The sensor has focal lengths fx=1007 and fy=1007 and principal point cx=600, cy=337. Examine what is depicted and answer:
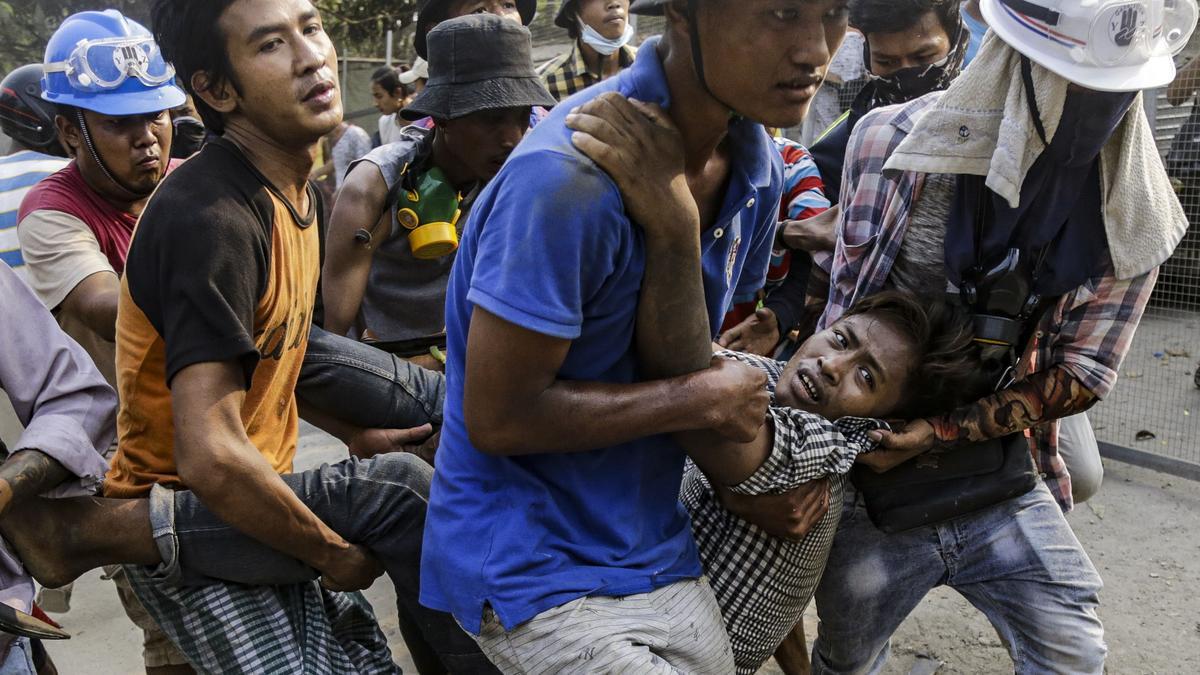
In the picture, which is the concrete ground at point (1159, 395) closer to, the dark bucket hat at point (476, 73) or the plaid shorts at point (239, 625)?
the dark bucket hat at point (476, 73)

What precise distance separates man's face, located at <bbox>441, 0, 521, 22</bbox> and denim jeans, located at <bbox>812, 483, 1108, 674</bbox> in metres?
2.24

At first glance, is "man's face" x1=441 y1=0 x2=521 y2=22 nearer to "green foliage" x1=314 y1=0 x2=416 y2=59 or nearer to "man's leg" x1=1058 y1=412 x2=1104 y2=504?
"man's leg" x1=1058 y1=412 x2=1104 y2=504

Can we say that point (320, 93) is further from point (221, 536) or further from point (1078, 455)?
point (1078, 455)

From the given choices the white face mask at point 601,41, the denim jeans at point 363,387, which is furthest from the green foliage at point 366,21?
the denim jeans at point 363,387

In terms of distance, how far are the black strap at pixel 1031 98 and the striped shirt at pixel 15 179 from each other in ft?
10.2

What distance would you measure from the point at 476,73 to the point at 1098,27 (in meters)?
1.71

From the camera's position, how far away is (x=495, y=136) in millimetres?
3053

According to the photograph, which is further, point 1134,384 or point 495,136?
point 1134,384

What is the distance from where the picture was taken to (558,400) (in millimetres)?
1615

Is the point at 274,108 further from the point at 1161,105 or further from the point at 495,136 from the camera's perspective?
the point at 1161,105

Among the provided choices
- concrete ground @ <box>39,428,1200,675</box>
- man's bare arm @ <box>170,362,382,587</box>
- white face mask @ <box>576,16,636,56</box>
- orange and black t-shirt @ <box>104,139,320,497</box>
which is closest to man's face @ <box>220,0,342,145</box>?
orange and black t-shirt @ <box>104,139,320,497</box>

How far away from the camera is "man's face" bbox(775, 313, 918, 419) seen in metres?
2.33

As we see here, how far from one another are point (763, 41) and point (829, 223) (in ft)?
5.02

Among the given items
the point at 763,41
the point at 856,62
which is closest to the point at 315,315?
→ the point at 763,41
